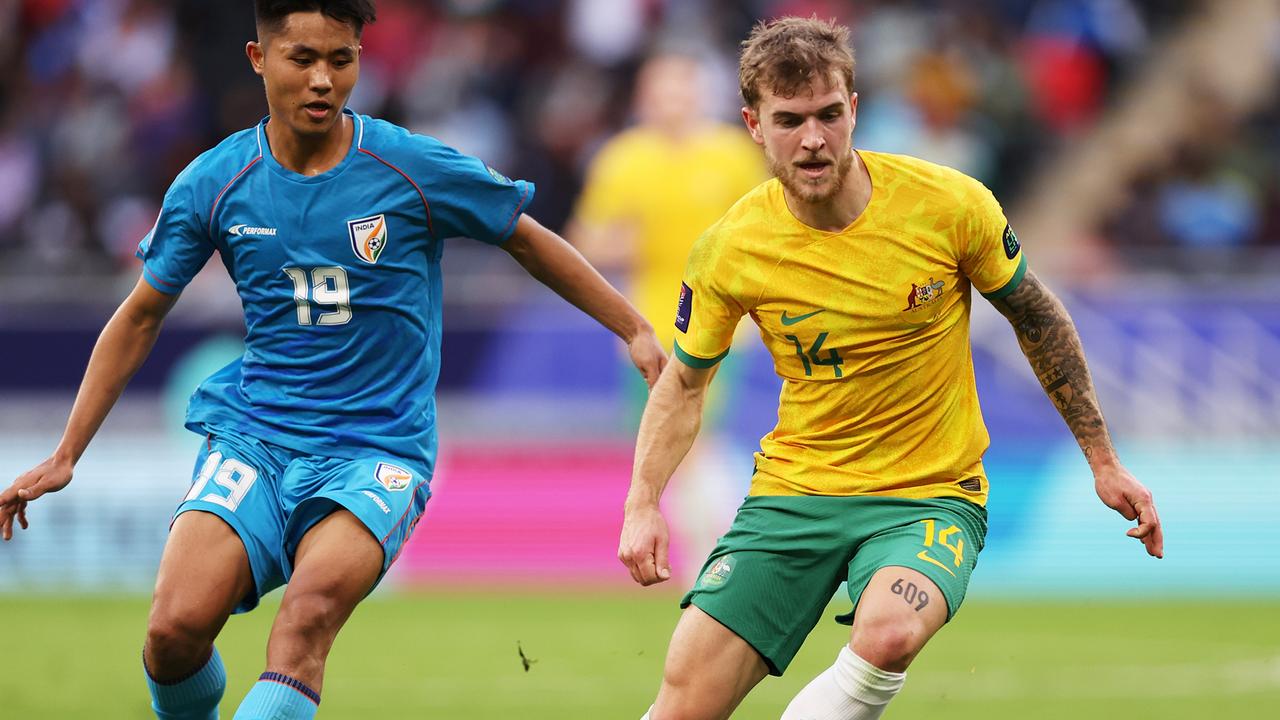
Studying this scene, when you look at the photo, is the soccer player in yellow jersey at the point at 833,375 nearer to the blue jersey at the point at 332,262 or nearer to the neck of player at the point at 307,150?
the blue jersey at the point at 332,262

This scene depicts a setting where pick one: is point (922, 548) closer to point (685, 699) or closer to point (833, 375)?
point (833, 375)

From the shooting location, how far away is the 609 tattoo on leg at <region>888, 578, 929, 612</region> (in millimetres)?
5379

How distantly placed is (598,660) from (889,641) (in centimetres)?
476

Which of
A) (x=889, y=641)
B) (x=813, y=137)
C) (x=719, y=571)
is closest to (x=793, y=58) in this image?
(x=813, y=137)

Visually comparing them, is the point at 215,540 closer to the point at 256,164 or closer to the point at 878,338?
the point at 256,164

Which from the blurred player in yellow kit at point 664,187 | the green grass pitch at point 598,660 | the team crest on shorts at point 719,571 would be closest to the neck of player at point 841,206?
the team crest on shorts at point 719,571

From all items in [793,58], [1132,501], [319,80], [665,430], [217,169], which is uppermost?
[793,58]

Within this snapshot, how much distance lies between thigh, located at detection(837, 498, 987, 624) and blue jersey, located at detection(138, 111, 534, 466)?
1495 mm

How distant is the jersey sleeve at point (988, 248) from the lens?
18.6 feet

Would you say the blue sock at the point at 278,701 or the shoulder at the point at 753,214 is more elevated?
the shoulder at the point at 753,214

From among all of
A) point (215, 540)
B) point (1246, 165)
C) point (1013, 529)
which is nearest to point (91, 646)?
point (215, 540)

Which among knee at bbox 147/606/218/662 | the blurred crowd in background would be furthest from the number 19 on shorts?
the blurred crowd in background

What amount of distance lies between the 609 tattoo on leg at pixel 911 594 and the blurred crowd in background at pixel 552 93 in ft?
31.8

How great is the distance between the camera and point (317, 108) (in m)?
5.88
